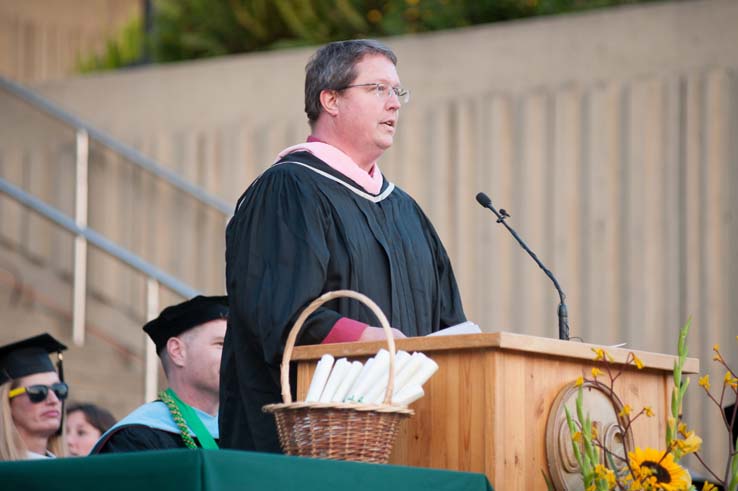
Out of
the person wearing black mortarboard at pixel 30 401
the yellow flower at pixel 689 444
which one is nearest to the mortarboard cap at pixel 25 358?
the person wearing black mortarboard at pixel 30 401

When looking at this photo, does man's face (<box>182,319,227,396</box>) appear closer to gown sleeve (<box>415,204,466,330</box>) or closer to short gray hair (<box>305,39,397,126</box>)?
gown sleeve (<box>415,204,466,330</box>)

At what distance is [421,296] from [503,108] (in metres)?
4.54

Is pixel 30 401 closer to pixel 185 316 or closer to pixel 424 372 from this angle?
pixel 185 316

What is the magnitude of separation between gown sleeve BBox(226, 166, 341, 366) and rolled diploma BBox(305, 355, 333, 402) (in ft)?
1.22

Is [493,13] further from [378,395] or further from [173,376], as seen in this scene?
[378,395]

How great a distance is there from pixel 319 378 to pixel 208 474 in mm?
586

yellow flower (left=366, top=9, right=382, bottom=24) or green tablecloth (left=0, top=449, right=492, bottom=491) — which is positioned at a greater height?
yellow flower (left=366, top=9, right=382, bottom=24)

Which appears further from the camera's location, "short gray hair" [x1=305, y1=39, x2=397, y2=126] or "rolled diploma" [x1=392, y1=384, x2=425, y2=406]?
"short gray hair" [x1=305, y1=39, x2=397, y2=126]

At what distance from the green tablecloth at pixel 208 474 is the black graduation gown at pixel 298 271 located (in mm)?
736

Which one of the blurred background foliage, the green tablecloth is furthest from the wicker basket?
the blurred background foliage

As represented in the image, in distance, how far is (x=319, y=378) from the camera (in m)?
3.05

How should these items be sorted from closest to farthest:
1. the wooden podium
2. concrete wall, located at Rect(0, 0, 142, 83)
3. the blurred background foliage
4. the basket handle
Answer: the basket handle, the wooden podium, the blurred background foliage, concrete wall, located at Rect(0, 0, 142, 83)

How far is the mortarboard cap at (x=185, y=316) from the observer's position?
5.48 m

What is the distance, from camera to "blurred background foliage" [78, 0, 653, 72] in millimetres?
9070
